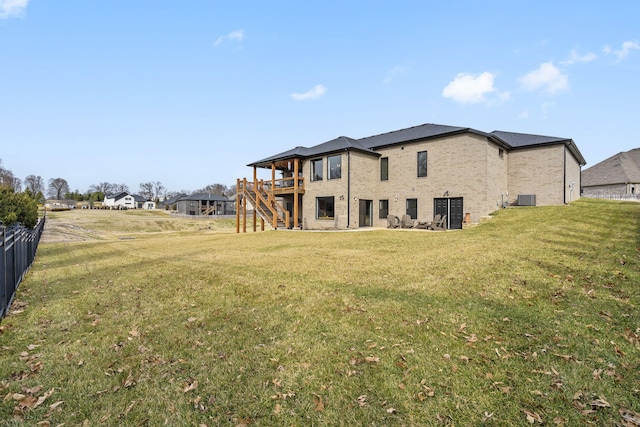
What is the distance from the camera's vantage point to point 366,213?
76.8 feet

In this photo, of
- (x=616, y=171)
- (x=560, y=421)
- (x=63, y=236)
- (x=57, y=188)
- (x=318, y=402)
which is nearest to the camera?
(x=560, y=421)

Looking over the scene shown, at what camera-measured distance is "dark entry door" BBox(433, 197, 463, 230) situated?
1927cm

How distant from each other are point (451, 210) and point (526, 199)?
642cm

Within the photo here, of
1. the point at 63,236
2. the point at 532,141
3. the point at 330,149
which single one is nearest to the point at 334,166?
the point at 330,149

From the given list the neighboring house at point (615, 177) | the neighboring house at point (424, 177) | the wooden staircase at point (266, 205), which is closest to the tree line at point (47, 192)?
the wooden staircase at point (266, 205)

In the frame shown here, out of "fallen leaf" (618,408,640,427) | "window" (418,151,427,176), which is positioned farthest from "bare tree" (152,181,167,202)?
"fallen leaf" (618,408,640,427)

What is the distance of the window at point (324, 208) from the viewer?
2288 cm

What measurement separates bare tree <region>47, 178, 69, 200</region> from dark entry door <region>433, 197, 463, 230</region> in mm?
145047

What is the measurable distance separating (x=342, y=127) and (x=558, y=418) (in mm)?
31834

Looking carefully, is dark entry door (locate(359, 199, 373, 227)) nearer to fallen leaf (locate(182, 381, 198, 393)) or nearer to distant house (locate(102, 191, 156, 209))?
fallen leaf (locate(182, 381, 198, 393))

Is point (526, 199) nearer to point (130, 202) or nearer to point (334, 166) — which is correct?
point (334, 166)

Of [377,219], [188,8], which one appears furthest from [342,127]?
[188,8]

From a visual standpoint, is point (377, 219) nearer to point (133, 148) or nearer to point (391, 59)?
→ point (391, 59)

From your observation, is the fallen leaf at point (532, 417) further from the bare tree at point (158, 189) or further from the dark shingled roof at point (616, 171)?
the bare tree at point (158, 189)
